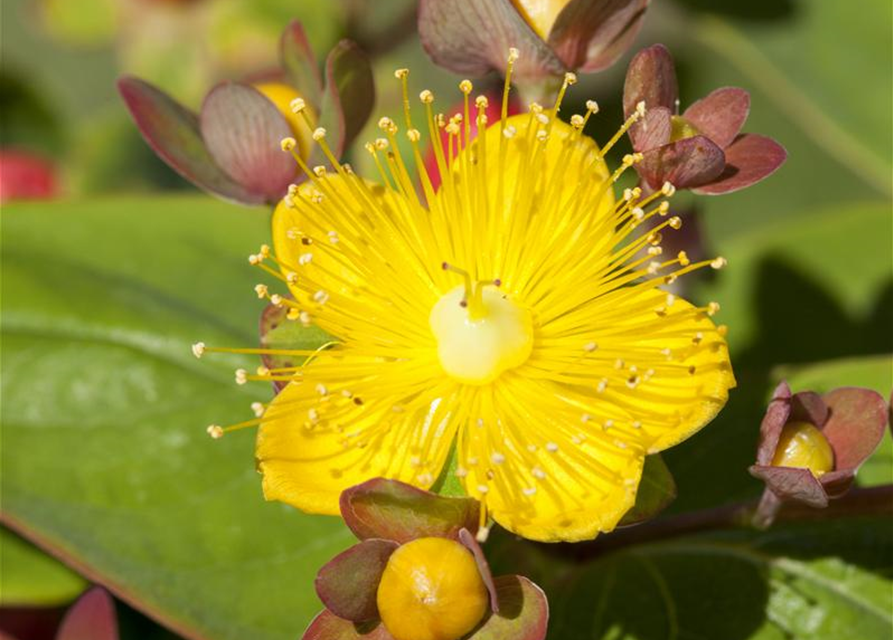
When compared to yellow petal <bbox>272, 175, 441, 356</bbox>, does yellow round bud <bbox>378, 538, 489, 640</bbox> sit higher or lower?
lower

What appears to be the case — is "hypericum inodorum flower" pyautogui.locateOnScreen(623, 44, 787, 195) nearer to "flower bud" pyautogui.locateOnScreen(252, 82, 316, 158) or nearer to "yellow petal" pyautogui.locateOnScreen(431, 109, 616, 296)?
"yellow petal" pyautogui.locateOnScreen(431, 109, 616, 296)

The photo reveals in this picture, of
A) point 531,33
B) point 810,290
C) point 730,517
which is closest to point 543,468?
point 730,517

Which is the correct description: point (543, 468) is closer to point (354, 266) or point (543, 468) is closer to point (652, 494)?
Answer: point (652, 494)

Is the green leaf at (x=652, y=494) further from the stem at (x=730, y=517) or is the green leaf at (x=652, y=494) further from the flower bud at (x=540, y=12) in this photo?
the flower bud at (x=540, y=12)

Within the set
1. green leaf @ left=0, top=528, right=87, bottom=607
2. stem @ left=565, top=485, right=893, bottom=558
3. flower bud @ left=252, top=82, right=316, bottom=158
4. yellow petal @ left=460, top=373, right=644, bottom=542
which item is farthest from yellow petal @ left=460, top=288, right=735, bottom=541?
green leaf @ left=0, top=528, right=87, bottom=607

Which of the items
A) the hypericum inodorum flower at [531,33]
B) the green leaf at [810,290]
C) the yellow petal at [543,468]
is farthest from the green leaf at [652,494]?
the green leaf at [810,290]

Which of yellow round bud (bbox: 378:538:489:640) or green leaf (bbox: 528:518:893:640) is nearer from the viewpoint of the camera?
yellow round bud (bbox: 378:538:489:640)
